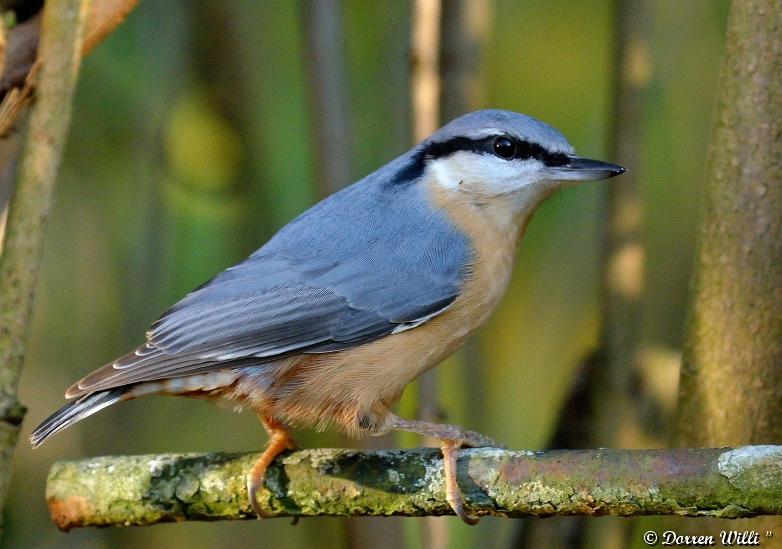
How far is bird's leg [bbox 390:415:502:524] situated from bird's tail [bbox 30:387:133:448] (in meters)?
0.63

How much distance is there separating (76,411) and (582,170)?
126 centimetres

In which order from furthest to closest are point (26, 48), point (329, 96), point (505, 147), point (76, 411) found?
point (329, 96) → point (505, 147) → point (26, 48) → point (76, 411)

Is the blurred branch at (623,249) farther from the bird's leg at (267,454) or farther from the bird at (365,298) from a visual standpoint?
the bird's leg at (267,454)

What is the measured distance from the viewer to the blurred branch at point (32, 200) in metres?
2.22

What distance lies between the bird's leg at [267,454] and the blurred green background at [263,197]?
2.95ft

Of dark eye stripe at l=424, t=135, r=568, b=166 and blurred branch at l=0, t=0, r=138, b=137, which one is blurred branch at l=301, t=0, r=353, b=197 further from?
blurred branch at l=0, t=0, r=138, b=137

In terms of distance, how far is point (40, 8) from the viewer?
2525 millimetres

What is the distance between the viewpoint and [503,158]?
259 centimetres

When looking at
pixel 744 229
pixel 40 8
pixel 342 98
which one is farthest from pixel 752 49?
pixel 40 8

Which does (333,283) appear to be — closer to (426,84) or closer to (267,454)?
(267,454)

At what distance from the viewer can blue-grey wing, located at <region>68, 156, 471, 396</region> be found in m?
2.40

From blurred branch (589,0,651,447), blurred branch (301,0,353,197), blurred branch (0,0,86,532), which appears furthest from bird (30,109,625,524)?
blurred branch (589,0,651,447)

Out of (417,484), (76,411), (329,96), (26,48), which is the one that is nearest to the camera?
(417,484)

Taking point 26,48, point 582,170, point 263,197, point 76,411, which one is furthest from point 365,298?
point 263,197
